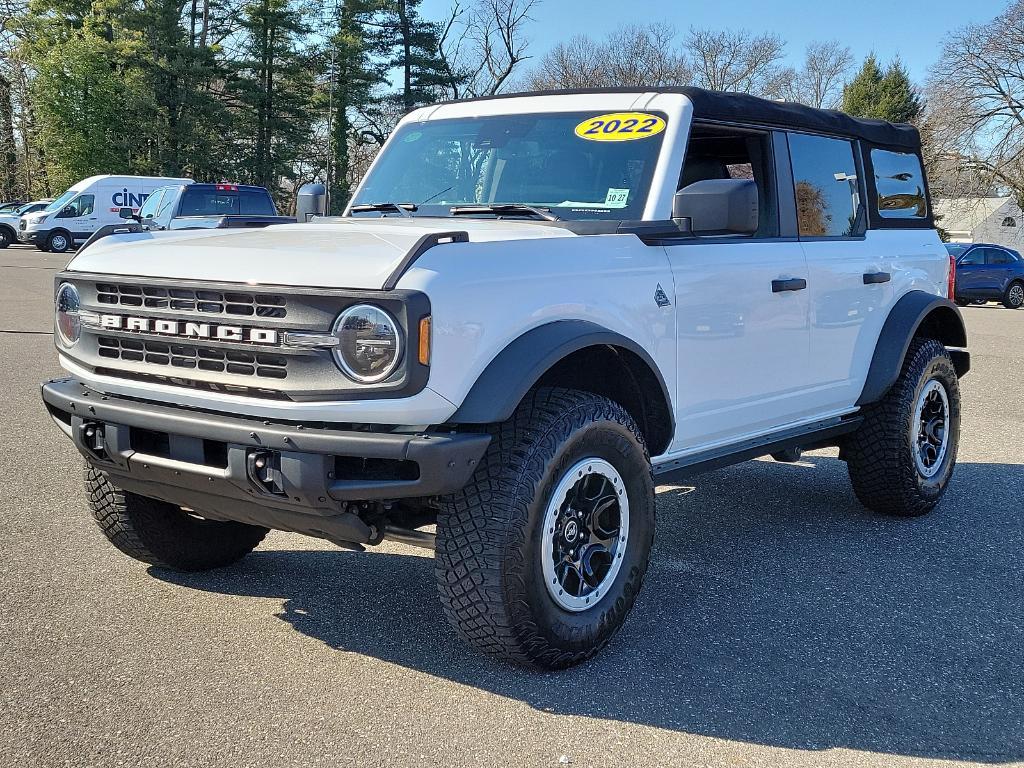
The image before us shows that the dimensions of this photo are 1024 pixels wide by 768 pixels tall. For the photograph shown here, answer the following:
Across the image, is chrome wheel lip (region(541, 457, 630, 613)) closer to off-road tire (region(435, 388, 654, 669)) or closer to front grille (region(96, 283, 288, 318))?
off-road tire (region(435, 388, 654, 669))

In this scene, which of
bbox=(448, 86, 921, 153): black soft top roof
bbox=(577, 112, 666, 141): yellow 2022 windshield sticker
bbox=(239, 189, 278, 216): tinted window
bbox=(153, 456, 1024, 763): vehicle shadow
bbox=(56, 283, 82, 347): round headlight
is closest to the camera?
bbox=(153, 456, 1024, 763): vehicle shadow

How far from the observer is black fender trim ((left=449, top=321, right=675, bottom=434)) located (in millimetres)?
3293

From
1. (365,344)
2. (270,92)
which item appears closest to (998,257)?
(365,344)

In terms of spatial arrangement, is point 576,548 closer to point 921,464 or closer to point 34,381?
point 921,464

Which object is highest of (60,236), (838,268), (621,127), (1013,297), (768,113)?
(768,113)

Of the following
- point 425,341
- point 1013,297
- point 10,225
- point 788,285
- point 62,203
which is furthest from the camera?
point 10,225

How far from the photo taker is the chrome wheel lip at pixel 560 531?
359 cm

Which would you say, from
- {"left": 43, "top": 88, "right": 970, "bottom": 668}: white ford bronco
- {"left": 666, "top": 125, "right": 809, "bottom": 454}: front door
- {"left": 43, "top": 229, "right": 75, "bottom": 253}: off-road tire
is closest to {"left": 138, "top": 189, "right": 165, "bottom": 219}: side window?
{"left": 43, "top": 229, "right": 75, "bottom": 253}: off-road tire

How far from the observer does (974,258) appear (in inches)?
1034

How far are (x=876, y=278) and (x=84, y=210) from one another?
33.8 meters

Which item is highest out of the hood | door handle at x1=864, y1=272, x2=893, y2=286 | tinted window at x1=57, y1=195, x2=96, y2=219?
the hood

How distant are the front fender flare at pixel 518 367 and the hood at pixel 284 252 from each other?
0.37 meters

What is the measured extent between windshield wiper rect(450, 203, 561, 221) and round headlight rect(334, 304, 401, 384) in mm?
1295

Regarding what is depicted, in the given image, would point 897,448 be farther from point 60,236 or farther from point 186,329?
point 60,236
